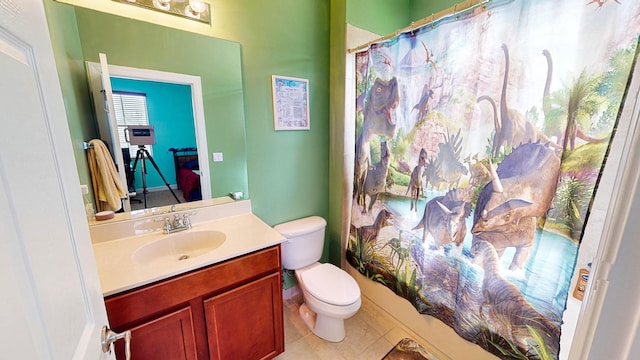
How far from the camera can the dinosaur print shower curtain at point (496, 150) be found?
0.92 metres

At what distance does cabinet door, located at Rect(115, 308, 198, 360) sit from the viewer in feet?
3.25

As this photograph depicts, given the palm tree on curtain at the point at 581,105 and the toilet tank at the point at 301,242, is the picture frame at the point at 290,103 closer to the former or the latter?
the toilet tank at the point at 301,242

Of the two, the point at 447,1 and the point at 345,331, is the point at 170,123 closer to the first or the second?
the point at 345,331

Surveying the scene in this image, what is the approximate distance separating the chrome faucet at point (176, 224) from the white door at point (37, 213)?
2.81ft

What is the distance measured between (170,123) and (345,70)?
1226 millimetres

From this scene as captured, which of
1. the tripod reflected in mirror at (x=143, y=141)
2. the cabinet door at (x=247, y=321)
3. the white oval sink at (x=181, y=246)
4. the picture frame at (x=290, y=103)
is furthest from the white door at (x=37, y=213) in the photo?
the picture frame at (x=290, y=103)

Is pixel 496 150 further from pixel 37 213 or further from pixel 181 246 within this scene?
pixel 181 246

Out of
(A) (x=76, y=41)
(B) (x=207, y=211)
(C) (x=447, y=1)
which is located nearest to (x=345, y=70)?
(C) (x=447, y=1)

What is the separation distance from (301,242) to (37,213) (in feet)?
4.91

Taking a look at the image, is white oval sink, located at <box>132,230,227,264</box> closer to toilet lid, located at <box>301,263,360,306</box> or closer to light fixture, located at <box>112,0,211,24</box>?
toilet lid, located at <box>301,263,360,306</box>

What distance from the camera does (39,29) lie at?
50 centimetres

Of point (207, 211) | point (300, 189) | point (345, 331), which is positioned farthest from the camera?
point (300, 189)

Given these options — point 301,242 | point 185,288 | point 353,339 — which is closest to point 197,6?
point 185,288

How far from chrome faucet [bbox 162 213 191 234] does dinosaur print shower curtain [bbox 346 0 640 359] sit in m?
1.27
